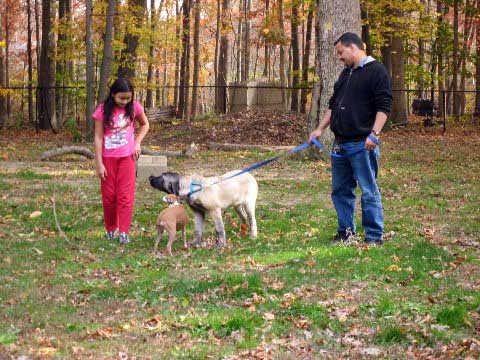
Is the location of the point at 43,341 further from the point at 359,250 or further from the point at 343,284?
the point at 359,250

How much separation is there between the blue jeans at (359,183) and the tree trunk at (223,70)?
23.6m

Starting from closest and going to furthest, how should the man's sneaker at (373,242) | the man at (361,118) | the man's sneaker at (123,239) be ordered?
1. the man at (361,118)
2. the man's sneaker at (373,242)
3. the man's sneaker at (123,239)

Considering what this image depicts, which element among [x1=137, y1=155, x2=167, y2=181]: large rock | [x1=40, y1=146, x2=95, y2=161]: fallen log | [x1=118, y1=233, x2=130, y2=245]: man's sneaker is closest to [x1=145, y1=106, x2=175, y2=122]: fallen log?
[x1=40, y1=146, x2=95, y2=161]: fallen log

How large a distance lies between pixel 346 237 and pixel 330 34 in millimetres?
9247

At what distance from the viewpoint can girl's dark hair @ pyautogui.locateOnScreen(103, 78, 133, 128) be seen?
9031 millimetres

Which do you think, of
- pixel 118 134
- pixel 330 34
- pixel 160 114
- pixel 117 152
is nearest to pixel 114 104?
pixel 118 134

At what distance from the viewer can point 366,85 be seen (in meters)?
8.23

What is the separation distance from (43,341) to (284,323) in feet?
6.02

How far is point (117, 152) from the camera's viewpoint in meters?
9.27

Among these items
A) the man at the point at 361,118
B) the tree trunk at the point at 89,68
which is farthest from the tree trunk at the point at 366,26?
the man at the point at 361,118

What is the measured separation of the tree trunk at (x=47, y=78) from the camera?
30.6 m

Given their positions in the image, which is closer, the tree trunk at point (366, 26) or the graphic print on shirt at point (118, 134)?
the graphic print on shirt at point (118, 134)

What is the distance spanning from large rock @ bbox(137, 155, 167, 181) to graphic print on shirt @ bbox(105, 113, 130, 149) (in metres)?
6.21

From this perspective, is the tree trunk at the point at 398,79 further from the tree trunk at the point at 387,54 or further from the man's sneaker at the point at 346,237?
the man's sneaker at the point at 346,237
